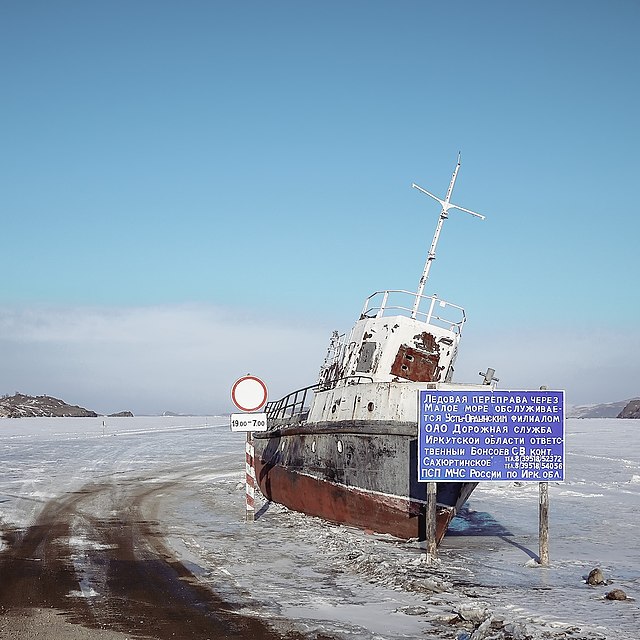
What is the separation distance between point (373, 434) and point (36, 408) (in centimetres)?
8359

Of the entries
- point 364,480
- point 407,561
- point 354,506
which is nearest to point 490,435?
point 407,561

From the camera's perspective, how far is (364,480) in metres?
13.1

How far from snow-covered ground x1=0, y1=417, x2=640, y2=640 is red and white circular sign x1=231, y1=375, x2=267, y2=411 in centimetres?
214

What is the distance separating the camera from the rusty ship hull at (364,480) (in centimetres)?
1214

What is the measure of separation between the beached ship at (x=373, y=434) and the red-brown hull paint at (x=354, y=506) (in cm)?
2

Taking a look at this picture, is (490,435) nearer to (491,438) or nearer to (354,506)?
(491,438)

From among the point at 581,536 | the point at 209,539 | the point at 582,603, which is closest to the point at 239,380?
the point at 209,539

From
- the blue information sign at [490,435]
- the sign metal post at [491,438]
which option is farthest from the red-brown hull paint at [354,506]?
the blue information sign at [490,435]

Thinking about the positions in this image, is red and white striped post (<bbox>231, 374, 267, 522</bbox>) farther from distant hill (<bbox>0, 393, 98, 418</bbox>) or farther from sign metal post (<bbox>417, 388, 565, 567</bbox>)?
distant hill (<bbox>0, 393, 98, 418</bbox>)

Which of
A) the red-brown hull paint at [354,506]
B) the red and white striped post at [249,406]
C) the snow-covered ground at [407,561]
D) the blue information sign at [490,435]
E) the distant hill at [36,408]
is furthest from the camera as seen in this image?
the distant hill at [36,408]

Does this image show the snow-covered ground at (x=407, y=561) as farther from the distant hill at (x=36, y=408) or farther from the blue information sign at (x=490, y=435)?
the distant hill at (x=36, y=408)

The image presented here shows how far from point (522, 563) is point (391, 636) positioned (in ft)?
14.9

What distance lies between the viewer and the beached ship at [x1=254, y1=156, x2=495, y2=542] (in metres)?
12.3

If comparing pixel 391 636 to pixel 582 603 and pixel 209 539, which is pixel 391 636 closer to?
pixel 582 603
